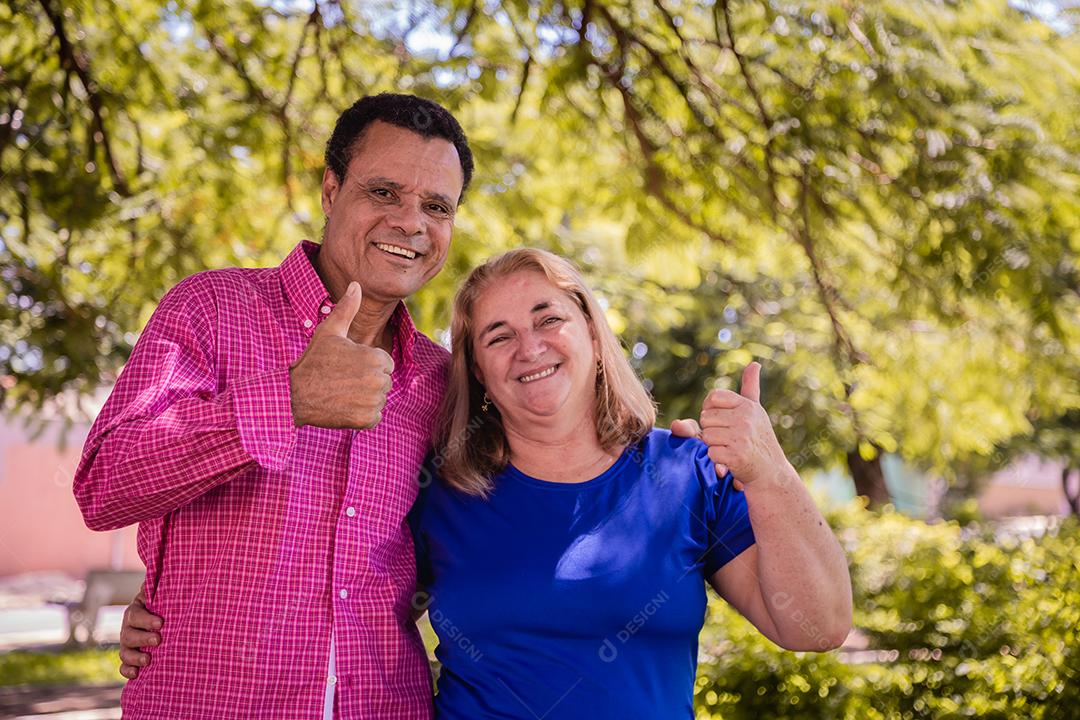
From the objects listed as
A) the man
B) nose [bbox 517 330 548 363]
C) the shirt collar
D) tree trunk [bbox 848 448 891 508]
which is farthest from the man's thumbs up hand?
tree trunk [bbox 848 448 891 508]

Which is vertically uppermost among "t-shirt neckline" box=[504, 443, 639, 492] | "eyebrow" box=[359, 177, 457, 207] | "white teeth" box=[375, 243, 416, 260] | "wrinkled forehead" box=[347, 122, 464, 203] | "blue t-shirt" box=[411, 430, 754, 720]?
"wrinkled forehead" box=[347, 122, 464, 203]

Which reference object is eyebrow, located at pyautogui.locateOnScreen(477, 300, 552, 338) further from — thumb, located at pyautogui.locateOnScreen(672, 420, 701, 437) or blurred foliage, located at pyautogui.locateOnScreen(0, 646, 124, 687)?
blurred foliage, located at pyautogui.locateOnScreen(0, 646, 124, 687)

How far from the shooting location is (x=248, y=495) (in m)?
2.40

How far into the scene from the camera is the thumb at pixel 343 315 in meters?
2.17

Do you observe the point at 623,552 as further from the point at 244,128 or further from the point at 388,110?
the point at 244,128

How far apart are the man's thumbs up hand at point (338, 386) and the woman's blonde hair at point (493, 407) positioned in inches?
25.0

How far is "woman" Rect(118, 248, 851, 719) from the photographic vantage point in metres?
2.42

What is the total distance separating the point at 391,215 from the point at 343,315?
1.99ft

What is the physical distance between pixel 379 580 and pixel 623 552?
585 millimetres

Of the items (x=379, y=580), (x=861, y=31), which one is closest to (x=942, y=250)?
(x=861, y=31)

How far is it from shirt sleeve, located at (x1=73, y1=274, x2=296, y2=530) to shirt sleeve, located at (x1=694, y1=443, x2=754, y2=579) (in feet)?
3.52

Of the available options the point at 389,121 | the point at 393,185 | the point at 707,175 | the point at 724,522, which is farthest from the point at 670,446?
the point at 707,175

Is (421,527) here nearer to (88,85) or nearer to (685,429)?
(685,429)

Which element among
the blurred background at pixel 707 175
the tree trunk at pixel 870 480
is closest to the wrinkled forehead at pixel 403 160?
the blurred background at pixel 707 175
